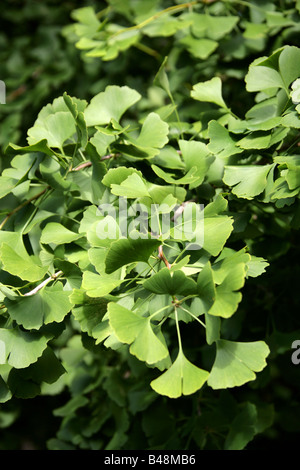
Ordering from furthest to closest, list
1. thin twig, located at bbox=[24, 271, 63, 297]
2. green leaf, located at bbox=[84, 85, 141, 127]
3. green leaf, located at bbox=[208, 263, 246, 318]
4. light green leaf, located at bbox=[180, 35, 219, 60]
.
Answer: light green leaf, located at bbox=[180, 35, 219, 60] → green leaf, located at bbox=[84, 85, 141, 127] → thin twig, located at bbox=[24, 271, 63, 297] → green leaf, located at bbox=[208, 263, 246, 318]

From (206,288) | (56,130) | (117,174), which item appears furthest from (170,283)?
(56,130)

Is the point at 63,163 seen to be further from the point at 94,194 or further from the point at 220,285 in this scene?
the point at 220,285

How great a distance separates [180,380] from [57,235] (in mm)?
214

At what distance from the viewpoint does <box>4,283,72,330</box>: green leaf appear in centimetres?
50

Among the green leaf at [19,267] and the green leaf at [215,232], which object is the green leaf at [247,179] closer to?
the green leaf at [215,232]

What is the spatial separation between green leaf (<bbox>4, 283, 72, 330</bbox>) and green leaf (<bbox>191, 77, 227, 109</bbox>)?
0.99ft

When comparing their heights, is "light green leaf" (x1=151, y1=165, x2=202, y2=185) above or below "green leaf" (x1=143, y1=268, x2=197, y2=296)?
above

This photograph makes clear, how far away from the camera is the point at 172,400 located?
2.79 feet

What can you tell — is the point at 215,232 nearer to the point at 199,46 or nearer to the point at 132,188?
the point at 132,188

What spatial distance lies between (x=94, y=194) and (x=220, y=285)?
206 mm

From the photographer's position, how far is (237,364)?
1.48ft

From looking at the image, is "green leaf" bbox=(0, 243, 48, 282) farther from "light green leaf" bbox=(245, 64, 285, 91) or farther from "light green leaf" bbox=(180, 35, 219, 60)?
"light green leaf" bbox=(180, 35, 219, 60)

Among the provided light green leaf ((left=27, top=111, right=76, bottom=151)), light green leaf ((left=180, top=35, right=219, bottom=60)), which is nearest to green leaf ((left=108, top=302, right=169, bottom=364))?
light green leaf ((left=27, top=111, right=76, bottom=151))
